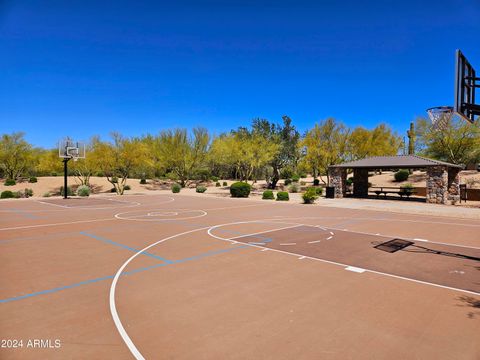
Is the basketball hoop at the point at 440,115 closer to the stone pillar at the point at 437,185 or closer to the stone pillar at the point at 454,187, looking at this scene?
the stone pillar at the point at 437,185

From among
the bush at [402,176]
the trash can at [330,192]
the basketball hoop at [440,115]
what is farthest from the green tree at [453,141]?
the basketball hoop at [440,115]

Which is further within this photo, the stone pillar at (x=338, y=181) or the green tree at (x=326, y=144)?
the green tree at (x=326, y=144)

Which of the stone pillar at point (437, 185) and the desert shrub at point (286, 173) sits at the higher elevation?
the desert shrub at point (286, 173)

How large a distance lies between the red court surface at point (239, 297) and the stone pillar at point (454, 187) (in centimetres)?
1664

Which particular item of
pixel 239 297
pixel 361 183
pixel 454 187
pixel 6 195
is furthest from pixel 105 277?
pixel 6 195

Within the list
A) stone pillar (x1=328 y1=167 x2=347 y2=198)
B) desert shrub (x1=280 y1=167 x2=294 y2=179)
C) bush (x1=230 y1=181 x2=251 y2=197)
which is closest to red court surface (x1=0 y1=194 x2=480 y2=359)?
stone pillar (x1=328 y1=167 x2=347 y2=198)

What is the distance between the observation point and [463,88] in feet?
30.5

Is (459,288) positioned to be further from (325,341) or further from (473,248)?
(473,248)

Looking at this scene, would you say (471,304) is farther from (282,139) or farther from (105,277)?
(282,139)

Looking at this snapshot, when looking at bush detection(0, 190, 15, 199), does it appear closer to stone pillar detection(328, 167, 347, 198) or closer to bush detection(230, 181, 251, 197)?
bush detection(230, 181, 251, 197)

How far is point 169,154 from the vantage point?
153ft

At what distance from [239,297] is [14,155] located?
56594 millimetres

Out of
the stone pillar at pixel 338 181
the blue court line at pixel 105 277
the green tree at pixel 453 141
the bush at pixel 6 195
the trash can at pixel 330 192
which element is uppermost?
the green tree at pixel 453 141

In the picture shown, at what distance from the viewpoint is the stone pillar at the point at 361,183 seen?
33.9 meters
